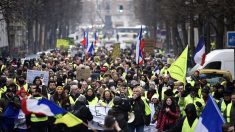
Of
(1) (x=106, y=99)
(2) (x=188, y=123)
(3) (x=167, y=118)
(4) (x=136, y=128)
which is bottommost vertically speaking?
(4) (x=136, y=128)

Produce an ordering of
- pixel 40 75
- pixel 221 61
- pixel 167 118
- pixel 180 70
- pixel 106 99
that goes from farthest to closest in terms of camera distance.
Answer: pixel 221 61
pixel 40 75
pixel 180 70
pixel 106 99
pixel 167 118

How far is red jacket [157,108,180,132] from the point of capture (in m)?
14.6

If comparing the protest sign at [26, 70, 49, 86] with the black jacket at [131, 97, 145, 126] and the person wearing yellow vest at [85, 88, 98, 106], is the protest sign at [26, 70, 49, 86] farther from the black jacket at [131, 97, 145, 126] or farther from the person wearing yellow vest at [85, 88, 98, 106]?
the black jacket at [131, 97, 145, 126]

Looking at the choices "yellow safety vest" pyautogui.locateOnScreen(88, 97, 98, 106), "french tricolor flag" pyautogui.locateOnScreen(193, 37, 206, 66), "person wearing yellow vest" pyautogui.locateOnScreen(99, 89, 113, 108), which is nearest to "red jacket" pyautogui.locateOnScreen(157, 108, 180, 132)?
"person wearing yellow vest" pyautogui.locateOnScreen(99, 89, 113, 108)

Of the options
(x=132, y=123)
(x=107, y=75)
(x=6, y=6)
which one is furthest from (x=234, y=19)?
(x=132, y=123)

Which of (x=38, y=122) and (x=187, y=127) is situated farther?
(x=38, y=122)

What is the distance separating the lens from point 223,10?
34.6 m

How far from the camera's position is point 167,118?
14773 mm

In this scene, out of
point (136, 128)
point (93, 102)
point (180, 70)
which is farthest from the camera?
point (180, 70)

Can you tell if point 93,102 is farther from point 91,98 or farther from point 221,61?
point 221,61

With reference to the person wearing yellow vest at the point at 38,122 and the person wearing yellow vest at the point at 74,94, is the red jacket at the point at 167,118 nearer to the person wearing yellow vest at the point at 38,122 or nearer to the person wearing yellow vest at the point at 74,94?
the person wearing yellow vest at the point at 38,122

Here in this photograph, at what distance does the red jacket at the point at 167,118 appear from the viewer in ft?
48.0

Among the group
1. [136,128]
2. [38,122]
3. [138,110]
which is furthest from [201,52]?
[38,122]

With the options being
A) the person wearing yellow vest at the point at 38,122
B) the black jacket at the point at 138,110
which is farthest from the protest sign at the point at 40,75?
the person wearing yellow vest at the point at 38,122
